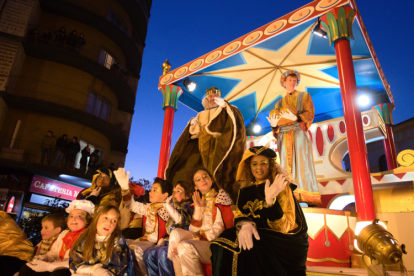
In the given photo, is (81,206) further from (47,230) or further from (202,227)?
(202,227)

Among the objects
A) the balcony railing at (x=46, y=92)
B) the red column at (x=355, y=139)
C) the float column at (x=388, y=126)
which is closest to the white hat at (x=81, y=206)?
the red column at (x=355, y=139)

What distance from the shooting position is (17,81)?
43.2 ft

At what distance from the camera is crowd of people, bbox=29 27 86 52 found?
541 inches

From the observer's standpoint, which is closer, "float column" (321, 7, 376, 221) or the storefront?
"float column" (321, 7, 376, 221)

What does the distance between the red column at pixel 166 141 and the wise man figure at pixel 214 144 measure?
10.0 feet

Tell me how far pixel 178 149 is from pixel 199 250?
2870 millimetres

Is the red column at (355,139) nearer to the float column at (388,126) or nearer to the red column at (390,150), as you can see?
the float column at (388,126)

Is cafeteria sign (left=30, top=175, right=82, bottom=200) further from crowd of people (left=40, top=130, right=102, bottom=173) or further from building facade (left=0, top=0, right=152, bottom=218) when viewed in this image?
crowd of people (left=40, top=130, right=102, bottom=173)

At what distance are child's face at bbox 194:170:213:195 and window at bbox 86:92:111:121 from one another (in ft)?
42.4

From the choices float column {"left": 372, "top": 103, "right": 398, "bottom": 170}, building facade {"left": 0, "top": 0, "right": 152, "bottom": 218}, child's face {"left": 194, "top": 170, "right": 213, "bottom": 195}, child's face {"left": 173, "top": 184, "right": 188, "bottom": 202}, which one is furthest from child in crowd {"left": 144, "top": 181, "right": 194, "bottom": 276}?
building facade {"left": 0, "top": 0, "right": 152, "bottom": 218}

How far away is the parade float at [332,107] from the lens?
156 inches

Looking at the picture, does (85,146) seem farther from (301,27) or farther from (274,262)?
(274,262)

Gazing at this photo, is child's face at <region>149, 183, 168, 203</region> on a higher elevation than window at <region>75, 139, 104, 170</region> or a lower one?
lower

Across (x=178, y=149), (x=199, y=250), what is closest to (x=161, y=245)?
(x=199, y=250)
